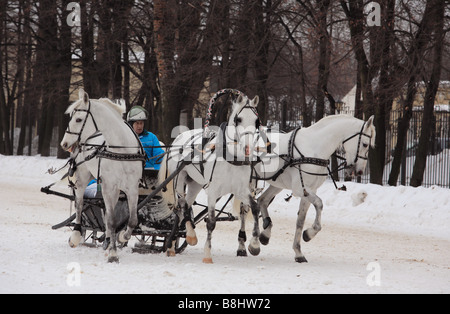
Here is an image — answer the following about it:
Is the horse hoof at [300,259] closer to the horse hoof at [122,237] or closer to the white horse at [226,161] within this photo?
the white horse at [226,161]

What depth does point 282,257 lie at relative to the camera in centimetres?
1082

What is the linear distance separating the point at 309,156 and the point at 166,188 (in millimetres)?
2175

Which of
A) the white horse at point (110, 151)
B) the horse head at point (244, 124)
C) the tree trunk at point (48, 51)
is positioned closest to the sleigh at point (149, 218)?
the white horse at point (110, 151)

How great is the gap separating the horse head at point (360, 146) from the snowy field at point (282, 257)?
4.43 feet

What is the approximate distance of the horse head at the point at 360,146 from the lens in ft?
34.9

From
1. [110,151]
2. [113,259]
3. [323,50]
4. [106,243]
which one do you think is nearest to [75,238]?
[106,243]

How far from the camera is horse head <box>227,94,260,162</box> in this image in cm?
951

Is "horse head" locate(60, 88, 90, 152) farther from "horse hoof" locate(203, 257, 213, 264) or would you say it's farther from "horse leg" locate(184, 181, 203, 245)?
"horse hoof" locate(203, 257, 213, 264)

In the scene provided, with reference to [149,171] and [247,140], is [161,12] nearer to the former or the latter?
[149,171]

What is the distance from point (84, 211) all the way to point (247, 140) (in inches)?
129

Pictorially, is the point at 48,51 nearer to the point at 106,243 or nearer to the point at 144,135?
the point at 144,135

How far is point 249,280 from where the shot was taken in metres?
8.41

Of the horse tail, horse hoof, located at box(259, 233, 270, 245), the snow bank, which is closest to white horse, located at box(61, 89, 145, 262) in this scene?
the horse tail
